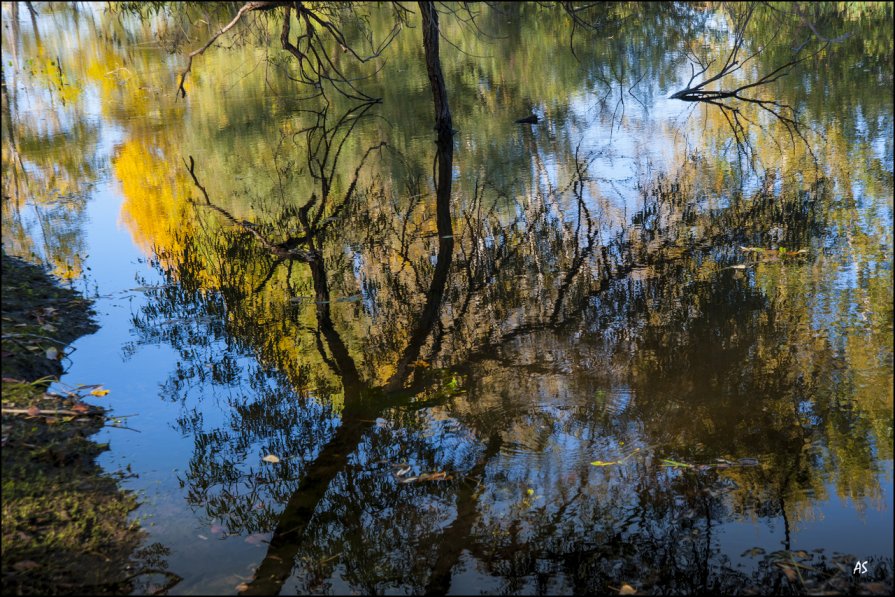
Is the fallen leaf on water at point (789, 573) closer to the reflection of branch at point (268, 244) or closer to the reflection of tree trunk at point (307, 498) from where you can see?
the reflection of tree trunk at point (307, 498)

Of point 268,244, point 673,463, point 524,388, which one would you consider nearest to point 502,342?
point 524,388

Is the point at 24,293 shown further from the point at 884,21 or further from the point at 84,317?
the point at 884,21

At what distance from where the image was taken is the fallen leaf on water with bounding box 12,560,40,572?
13.6ft

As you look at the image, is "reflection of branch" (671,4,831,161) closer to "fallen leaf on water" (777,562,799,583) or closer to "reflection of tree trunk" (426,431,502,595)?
"reflection of tree trunk" (426,431,502,595)

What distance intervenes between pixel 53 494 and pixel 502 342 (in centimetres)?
367

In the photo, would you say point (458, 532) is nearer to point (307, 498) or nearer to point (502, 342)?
point (307, 498)

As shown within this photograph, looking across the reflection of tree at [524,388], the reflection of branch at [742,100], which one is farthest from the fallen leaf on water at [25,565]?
the reflection of branch at [742,100]

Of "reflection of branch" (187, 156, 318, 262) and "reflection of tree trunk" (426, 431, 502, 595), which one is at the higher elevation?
"reflection of branch" (187, 156, 318, 262)

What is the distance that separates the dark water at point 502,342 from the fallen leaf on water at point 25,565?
2.21 ft

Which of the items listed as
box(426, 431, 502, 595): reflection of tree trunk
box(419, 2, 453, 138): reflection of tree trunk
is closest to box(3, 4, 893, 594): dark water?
box(426, 431, 502, 595): reflection of tree trunk

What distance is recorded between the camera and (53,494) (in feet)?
15.8

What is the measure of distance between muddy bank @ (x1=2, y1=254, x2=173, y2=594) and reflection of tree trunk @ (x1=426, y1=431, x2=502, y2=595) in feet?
5.19

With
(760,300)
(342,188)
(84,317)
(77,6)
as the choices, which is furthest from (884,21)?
(77,6)

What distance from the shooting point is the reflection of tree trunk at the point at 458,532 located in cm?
425
